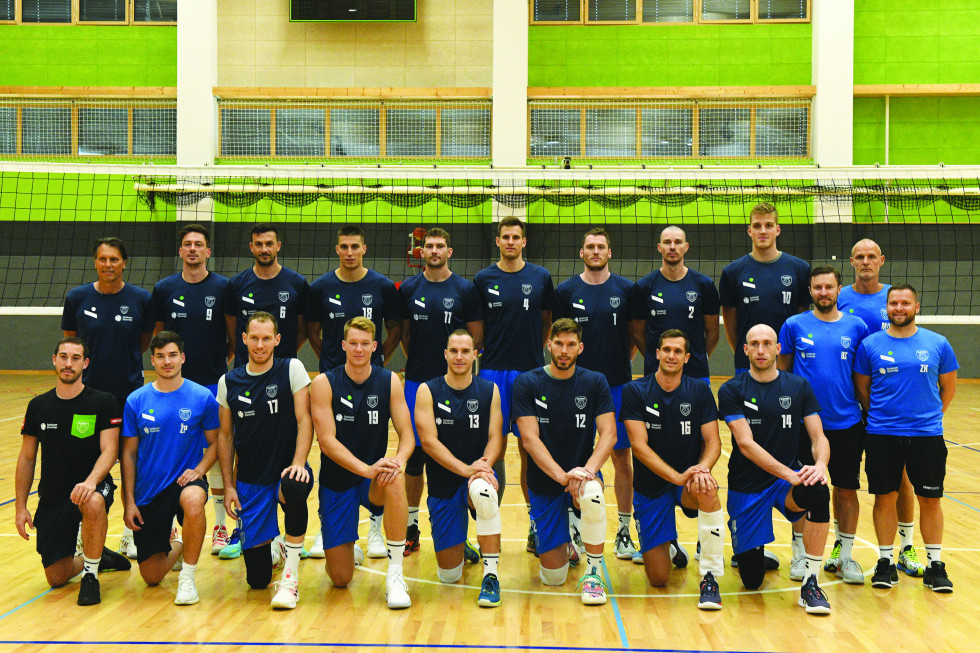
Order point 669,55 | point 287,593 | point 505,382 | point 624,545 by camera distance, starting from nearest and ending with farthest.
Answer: point 287,593, point 624,545, point 505,382, point 669,55

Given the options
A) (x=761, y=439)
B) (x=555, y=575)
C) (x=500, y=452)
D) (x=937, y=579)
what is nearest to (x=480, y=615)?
(x=555, y=575)

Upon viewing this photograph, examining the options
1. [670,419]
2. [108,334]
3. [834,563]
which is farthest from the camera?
[108,334]

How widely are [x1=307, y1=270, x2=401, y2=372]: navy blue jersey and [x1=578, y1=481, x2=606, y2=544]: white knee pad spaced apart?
2099 millimetres

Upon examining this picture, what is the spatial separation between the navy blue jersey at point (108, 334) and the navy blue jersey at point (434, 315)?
2070mm

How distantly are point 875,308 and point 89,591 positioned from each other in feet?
19.0

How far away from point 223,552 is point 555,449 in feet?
8.71

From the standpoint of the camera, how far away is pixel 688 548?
6.44m

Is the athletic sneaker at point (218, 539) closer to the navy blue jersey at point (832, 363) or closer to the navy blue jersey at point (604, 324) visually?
the navy blue jersey at point (604, 324)

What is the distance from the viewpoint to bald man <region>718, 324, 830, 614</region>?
17.6 ft

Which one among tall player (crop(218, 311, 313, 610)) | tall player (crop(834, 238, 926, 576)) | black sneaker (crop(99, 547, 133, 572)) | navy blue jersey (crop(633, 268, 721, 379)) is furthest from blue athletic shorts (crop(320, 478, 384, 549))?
tall player (crop(834, 238, 926, 576))

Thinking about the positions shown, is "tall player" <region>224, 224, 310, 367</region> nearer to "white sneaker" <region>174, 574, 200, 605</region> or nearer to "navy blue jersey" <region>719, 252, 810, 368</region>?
"white sneaker" <region>174, 574, 200, 605</region>

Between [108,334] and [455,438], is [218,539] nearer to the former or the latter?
[108,334]

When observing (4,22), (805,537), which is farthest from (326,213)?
(805,537)

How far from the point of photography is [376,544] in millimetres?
6270
